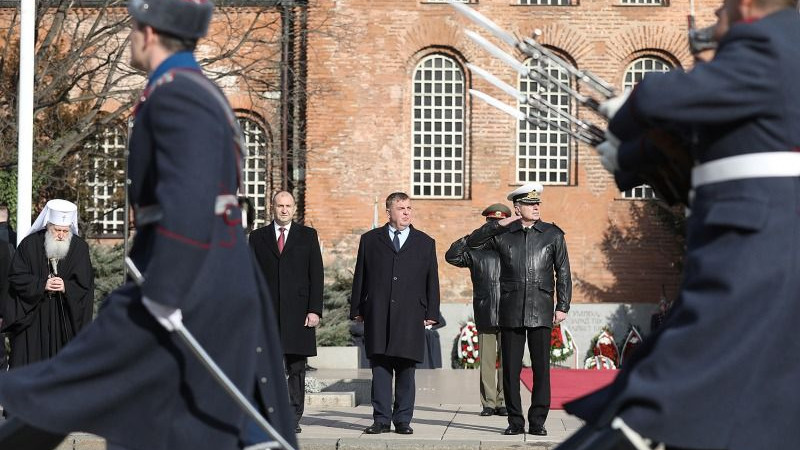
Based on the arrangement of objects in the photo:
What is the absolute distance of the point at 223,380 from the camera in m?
5.49

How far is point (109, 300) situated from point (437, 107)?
1143 inches

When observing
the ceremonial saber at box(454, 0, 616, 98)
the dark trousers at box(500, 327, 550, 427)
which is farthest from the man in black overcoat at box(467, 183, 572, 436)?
the ceremonial saber at box(454, 0, 616, 98)

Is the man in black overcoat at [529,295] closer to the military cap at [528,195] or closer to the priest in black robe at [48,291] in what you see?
the military cap at [528,195]

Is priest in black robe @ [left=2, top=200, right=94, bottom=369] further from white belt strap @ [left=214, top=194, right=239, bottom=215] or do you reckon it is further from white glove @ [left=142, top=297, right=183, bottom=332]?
white glove @ [left=142, top=297, right=183, bottom=332]

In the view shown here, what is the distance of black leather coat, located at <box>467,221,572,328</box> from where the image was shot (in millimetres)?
13547

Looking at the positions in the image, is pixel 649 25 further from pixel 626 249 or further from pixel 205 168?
pixel 205 168

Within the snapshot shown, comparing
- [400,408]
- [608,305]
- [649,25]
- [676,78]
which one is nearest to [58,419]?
[676,78]

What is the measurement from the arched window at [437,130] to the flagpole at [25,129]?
654 inches

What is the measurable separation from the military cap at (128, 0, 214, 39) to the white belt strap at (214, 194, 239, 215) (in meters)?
0.67

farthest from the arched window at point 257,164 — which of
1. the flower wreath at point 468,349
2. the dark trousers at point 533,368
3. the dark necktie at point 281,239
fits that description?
the dark trousers at point 533,368

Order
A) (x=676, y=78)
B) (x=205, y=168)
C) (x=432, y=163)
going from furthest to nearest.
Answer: (x=432, y=163)
(x=205, y=168)
(x=676, y=78)

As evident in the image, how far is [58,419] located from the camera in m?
5.61

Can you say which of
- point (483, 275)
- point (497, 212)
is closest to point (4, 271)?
point (483, 275)

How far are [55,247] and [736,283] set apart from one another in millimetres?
11149
